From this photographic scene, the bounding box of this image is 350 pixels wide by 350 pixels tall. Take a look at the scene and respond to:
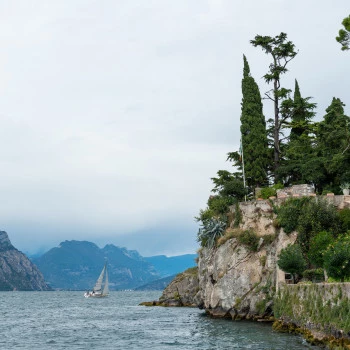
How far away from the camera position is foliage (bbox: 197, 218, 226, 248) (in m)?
47.2

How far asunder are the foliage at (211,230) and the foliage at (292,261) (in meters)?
10.7

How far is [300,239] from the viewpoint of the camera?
38750 mm

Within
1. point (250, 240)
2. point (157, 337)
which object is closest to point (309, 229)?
point (250, 240)

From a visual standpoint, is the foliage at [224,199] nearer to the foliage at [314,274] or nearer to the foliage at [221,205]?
the foliage at [221,205]

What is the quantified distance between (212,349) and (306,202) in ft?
51.5

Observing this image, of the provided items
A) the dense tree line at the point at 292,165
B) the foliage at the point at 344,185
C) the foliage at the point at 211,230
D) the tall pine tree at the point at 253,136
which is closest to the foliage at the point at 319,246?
the dense tree line at the point at 292,165

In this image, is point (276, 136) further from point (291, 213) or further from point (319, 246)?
point (319, 246)

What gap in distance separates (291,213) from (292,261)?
5.31 metres

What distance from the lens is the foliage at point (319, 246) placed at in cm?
3597

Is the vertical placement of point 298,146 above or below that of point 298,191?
above

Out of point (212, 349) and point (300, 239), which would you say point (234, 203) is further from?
point (212, 349)

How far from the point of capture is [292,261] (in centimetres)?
3588

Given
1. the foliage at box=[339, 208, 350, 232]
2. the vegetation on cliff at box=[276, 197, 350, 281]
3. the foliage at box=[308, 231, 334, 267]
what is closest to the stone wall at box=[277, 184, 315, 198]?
the vegetation on cliff at box=[276, 197, 350, 281]

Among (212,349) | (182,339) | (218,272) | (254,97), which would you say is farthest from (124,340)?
(254,97)
